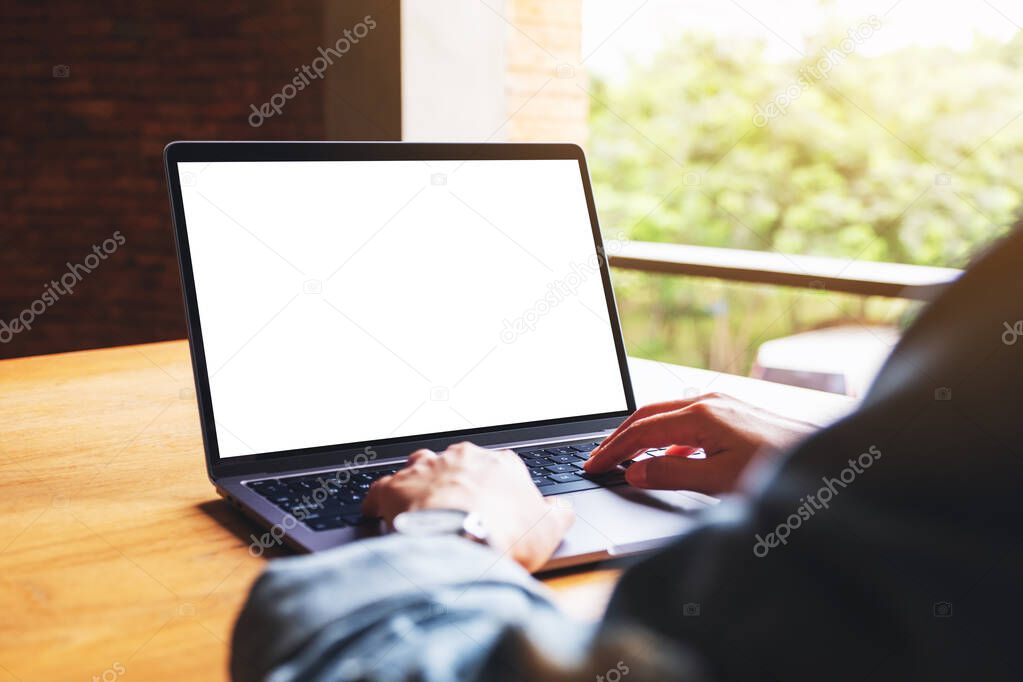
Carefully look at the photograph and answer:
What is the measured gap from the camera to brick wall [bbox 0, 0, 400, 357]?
13.1ft

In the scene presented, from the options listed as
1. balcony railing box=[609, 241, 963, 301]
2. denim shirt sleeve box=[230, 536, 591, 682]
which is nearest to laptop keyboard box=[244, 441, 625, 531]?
denim shirt sleeve box=[230, 536, 591, 682]

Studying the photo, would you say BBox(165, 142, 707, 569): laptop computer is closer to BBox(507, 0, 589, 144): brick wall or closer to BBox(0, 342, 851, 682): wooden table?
BBox(0, 342, 851, 682): wooden table

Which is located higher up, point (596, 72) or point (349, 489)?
point (596, 72)

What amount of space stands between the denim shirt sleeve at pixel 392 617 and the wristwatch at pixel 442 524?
0.33 feet

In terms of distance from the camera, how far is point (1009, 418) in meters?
0.33

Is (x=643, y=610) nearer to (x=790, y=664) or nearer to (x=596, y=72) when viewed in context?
(x=790, y=664)

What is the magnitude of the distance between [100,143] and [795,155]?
792 cm

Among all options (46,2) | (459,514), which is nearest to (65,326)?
(46,2)

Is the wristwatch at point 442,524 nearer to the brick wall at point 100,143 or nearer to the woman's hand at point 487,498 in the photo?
the woman's hand at point 487,498

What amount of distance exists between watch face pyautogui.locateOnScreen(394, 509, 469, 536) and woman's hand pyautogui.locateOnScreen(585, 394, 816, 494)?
0.22 meters

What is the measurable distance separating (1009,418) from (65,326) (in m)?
4.58

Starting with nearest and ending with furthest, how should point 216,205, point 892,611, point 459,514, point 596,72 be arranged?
1. point 892,611
2. point 459,514
3. point 216,205
4. point 596,72

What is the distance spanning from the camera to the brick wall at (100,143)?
13.1 feet

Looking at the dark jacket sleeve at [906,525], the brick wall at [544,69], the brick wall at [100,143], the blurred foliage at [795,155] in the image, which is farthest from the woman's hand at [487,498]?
the blurred foliage at [795,155]
